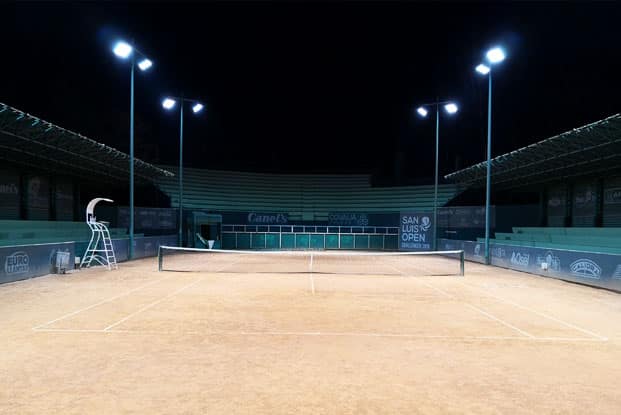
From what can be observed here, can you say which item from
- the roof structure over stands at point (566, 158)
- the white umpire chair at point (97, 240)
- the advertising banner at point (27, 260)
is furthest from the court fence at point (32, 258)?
the roof structure over stands at point (566, 158)

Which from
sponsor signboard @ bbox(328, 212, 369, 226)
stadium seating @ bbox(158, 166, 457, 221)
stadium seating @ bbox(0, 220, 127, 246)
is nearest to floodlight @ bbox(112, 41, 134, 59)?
stadium seating @ bbox(0, 220, 127, 246)

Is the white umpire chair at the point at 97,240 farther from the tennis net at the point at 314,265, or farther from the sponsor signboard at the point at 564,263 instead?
the sponsor signboard at the point at 564,263

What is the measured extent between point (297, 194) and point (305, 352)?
1742 inches

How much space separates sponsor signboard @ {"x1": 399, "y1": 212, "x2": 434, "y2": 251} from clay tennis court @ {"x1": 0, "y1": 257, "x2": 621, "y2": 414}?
79.4 ft

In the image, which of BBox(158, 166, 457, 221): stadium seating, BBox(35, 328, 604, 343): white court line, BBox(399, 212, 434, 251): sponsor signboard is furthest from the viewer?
BBox(158, 166, 457, 221): stadium seating

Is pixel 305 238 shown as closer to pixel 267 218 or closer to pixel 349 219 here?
pixel 267 218

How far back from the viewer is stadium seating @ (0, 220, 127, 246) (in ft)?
68.6

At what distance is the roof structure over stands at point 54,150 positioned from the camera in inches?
745

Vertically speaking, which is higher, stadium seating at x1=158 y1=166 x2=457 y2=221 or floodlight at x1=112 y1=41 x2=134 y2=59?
floodlight at x1=112 y1=41 x2=134 y2=59

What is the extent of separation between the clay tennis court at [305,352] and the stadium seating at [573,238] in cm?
793

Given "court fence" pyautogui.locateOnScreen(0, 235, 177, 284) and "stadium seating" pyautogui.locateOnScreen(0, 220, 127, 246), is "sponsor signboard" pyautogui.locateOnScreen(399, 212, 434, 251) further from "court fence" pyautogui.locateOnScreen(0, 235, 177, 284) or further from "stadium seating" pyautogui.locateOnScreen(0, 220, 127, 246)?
"court fence" pyautogui.locateOnScreen(0, 235, 177, 284)

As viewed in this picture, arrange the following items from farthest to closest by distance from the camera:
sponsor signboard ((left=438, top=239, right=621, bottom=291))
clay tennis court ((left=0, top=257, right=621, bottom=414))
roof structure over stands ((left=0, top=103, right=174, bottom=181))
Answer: roof structure over stands ((left=0, top=103, right=174, bottom=181)) → sponsor signboard ((left=438, top=239, right=621, bottom=291)) → clay tennis court ((left=0, top=257, right=621, bottom=414))

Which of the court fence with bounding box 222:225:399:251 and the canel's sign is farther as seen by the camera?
the canel's sign

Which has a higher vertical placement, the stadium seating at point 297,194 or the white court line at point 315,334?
the stadium seating at point 297,194
